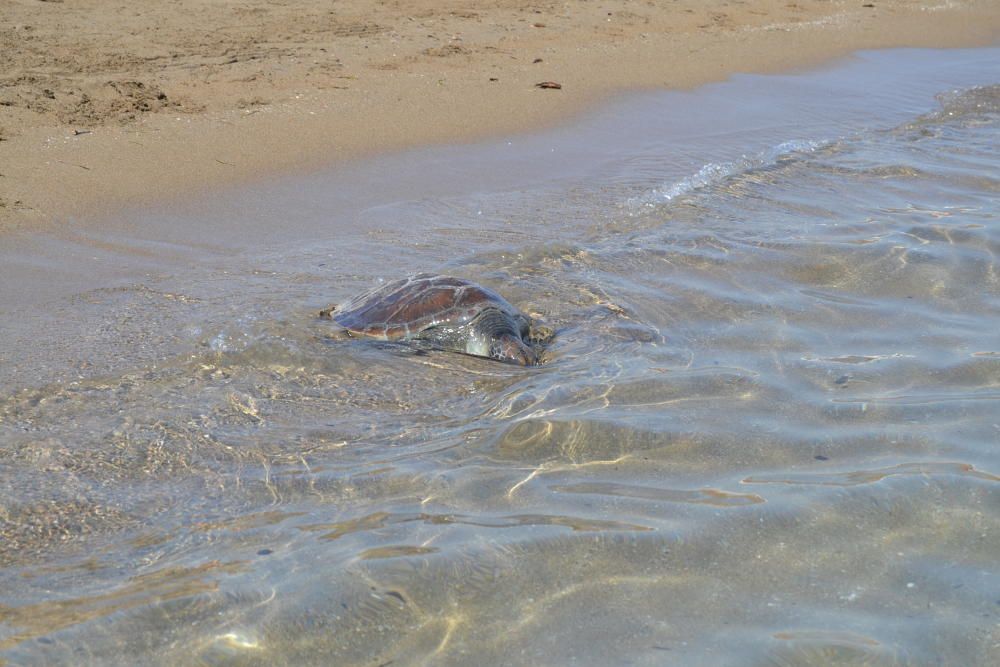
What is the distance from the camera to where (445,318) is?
15.6 feet

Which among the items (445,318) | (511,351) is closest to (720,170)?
(445,318)

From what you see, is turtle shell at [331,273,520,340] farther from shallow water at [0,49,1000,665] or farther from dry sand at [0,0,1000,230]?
dry sand at [0,0,1000,230]

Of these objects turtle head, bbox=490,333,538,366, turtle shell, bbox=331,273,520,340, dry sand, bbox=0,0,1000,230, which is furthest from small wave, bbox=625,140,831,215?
turtle head, bbox=490,333,538,366

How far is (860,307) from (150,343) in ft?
11.1

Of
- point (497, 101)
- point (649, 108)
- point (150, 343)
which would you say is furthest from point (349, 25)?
point (150, 343)

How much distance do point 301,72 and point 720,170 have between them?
3.55m

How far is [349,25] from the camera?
9.80 metres

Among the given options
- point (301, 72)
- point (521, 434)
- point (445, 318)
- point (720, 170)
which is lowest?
point (521, 434)

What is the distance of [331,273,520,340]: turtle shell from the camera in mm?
4781

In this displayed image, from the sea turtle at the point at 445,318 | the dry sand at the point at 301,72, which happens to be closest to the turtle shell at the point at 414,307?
the sea turtle at the point at 445,318

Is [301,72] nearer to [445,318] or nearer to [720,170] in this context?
[720,170]

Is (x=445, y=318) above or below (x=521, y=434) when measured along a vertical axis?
above

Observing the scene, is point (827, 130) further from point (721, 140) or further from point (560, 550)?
point (560, 550)

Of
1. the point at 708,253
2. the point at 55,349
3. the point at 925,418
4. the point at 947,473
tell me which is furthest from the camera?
the point at 708,253
